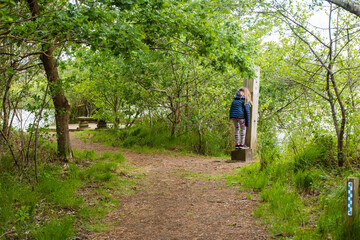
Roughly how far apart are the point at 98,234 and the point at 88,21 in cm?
285

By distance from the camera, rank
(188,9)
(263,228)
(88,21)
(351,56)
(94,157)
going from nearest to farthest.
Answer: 1. (263,228)
2. (88,21)
3. (188,9)
4. (351,56)
5. (94,157)

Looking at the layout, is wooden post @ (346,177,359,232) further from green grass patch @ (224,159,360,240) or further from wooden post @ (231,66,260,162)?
Answer: wooden post @ (231,66,260,162)

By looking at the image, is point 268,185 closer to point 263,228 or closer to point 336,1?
point 263,228

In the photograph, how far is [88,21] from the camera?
14.5 ft

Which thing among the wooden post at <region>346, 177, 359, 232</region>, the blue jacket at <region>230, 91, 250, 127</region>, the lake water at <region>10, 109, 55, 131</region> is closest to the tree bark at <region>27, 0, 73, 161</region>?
the lake water at <region>10, 109, 55, 131</region>

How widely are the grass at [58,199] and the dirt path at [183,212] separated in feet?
0.99

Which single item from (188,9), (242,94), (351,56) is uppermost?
(188,9)

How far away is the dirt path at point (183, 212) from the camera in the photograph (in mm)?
4070

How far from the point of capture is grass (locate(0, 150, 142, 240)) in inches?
148

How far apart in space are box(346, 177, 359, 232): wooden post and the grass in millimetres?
2991

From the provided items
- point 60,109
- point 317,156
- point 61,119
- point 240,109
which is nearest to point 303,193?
point 317,156

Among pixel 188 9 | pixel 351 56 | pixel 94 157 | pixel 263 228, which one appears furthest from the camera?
pixel 94 157

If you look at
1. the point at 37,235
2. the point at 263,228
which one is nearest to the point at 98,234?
the point at 37,235

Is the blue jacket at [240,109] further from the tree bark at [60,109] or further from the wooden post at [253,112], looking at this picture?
the tree bark at [60,109]
